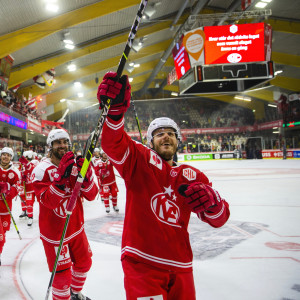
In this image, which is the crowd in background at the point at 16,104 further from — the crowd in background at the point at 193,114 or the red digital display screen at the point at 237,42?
the crowd in background at the point at 193,114

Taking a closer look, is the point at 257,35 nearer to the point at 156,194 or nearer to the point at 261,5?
the point at 261,5

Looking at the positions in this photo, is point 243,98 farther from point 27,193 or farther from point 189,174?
point 189,174

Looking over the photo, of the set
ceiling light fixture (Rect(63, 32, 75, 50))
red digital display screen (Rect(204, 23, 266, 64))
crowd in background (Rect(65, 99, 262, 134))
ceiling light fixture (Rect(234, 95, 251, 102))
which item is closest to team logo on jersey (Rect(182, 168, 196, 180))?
red digital display screen (Rect(204, 23, 266, 64))

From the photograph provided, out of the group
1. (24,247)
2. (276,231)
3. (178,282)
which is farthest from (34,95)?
(178,282)

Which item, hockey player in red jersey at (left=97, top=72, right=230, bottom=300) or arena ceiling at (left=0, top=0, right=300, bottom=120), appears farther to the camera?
arena ceiling at (left=0, top=0, right=300, bottom=120)

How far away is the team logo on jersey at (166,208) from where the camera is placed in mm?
1572

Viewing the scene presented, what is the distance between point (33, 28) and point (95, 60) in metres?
6.63

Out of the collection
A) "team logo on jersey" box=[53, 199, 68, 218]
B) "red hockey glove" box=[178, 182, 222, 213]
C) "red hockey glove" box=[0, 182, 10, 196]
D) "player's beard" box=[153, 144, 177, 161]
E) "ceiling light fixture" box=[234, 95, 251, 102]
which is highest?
"ceiling light fixture" box=[234, 95, 251, 102]

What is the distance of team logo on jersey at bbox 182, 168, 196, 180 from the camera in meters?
1.73

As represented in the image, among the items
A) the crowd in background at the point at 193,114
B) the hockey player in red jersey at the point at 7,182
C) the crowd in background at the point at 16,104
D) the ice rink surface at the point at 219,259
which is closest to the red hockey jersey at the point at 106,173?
the ice rink surface at the point at 219,259

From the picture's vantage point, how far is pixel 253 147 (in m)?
26.1

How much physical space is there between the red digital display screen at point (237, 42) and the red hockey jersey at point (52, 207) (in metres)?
8.51

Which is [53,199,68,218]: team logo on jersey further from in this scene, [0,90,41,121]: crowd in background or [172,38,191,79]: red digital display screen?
[0,90,41,121]: crowd in background

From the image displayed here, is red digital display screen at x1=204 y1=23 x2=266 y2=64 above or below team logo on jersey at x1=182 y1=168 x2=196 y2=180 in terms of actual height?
above
